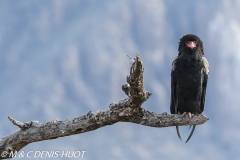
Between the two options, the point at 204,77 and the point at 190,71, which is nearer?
the point at 190,71

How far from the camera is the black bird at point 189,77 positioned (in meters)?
8.12

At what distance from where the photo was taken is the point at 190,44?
8281 mm

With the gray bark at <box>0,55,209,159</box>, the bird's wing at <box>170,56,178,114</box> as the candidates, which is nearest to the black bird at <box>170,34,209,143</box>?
the bird's wing at <box>170,56,178,114</box>

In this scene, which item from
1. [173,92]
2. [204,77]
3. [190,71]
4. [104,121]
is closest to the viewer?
[104,121]

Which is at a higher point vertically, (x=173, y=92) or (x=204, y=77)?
(x=204, y=77)

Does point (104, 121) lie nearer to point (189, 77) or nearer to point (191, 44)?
point (189, 77)

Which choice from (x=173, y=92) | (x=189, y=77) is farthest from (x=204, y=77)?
(x=173, y=92)

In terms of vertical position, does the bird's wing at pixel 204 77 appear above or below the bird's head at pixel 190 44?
below

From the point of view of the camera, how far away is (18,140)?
6.67 m

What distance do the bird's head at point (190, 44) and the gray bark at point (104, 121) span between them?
5.96 ft

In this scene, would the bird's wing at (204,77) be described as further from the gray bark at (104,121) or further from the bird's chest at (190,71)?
the gray bark at (104,121)

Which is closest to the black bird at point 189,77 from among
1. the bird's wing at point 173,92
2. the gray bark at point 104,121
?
the bird's wing at point 173,92

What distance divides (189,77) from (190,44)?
73 centimetres

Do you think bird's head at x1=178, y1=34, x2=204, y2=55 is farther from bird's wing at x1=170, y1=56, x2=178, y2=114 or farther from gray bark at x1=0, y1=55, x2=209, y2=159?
gray bark at x1=0, y1=55, x2=209, y2=159
